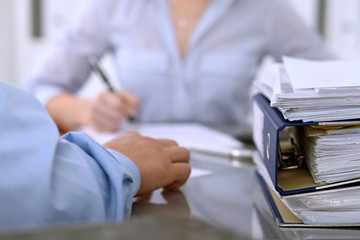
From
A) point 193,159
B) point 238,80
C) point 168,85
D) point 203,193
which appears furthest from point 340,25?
point 203,193

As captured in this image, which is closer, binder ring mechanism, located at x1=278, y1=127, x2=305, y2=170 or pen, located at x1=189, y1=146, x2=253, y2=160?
binder ring mechanism, located at x1=278, y1=127, x2=305, y2=170

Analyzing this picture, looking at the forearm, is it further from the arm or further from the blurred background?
the blurred background

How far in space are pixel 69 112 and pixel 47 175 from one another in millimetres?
834

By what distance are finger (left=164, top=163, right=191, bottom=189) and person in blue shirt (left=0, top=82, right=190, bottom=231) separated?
0.07 metres

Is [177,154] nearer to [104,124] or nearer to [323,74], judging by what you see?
[323,74]

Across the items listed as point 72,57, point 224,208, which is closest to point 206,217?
point 224,208

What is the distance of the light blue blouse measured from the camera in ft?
3.82

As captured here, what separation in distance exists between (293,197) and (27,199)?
0.67 ft

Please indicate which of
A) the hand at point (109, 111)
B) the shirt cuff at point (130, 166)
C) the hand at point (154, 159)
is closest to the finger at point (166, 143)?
the hand at point (154, 159)

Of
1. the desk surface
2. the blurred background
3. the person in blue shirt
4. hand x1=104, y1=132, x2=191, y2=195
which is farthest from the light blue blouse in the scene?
→ the blurred background

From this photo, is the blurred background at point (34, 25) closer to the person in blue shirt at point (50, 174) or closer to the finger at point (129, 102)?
the finger at point (129, 102)

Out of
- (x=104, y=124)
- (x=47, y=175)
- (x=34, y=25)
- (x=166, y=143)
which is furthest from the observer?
(x=34, y=25)

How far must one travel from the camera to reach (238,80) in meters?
1.19

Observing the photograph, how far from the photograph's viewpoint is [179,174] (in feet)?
1.42
